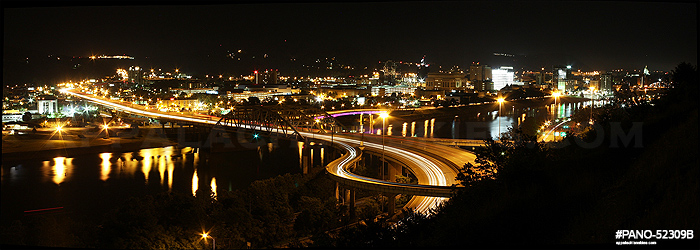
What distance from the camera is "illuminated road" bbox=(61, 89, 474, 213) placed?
13.2ft

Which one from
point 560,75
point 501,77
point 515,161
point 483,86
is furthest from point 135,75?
point 515,161

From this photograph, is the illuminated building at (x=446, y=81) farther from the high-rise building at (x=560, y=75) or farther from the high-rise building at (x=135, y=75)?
the high-rise building at (x=135, y=75)

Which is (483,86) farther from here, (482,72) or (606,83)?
(606,83)

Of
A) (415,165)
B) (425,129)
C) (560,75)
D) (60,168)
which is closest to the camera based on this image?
(415,165)

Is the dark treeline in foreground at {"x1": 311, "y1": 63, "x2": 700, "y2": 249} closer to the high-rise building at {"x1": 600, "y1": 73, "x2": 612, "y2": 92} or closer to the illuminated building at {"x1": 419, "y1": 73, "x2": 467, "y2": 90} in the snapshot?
the high-rise building at {"x1": 600, "y1": 73, "x2": 612, "y2": 92}

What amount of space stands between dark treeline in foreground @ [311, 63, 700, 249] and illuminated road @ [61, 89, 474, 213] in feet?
3.29

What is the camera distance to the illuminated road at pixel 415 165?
13.2ft

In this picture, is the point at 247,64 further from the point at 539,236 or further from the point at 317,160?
the point at 539,236

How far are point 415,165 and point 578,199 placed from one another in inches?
126

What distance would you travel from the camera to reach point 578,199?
211 centimetres

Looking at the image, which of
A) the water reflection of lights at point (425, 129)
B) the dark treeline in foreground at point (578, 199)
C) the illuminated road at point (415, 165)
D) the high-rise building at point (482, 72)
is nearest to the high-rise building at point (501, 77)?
the high-rise building at point (482, 72)

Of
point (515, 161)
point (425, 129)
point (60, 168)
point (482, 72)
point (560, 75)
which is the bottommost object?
point (60, 168)

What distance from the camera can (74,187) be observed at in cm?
648

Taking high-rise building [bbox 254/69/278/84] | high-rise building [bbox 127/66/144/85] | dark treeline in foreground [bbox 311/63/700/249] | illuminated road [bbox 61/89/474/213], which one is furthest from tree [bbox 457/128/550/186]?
high-rise building [bbox 127/66/144/85]
